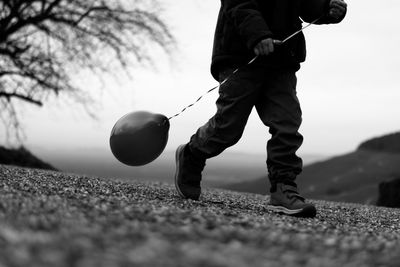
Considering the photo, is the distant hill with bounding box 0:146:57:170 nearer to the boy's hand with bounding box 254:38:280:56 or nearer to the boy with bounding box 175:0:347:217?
the boy with bounding box 175:0:347:217

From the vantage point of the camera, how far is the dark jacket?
3.81 m

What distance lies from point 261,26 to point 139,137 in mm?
1240

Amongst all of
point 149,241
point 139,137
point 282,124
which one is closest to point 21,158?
point 139,137

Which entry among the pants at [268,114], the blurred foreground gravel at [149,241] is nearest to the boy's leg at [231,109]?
the pants at [268,114]

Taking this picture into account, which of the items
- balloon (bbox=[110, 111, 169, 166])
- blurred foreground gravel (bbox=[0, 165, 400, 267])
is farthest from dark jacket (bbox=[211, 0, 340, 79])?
blurred foreground gravel (bbox=[0, 165, 400, 267])

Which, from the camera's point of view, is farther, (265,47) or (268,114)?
(268,114)

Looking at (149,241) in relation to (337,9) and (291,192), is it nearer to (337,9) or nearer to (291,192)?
(291,192)

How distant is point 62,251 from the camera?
1.49 metres

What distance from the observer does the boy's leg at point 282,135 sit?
3.85 metres

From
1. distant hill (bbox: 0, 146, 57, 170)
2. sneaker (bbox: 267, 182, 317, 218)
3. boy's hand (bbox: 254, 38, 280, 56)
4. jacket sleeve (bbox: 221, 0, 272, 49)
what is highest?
jacket sleeve (bbox: 221, 0, 272, 49)

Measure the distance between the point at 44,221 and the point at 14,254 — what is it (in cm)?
58

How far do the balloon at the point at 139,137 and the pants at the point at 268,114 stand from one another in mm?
477

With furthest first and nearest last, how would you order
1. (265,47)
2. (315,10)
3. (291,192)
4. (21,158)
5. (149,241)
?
(21,158) → (315,10) → (291,192) → (265,47) → (149,241)

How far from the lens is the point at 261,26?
373cm
